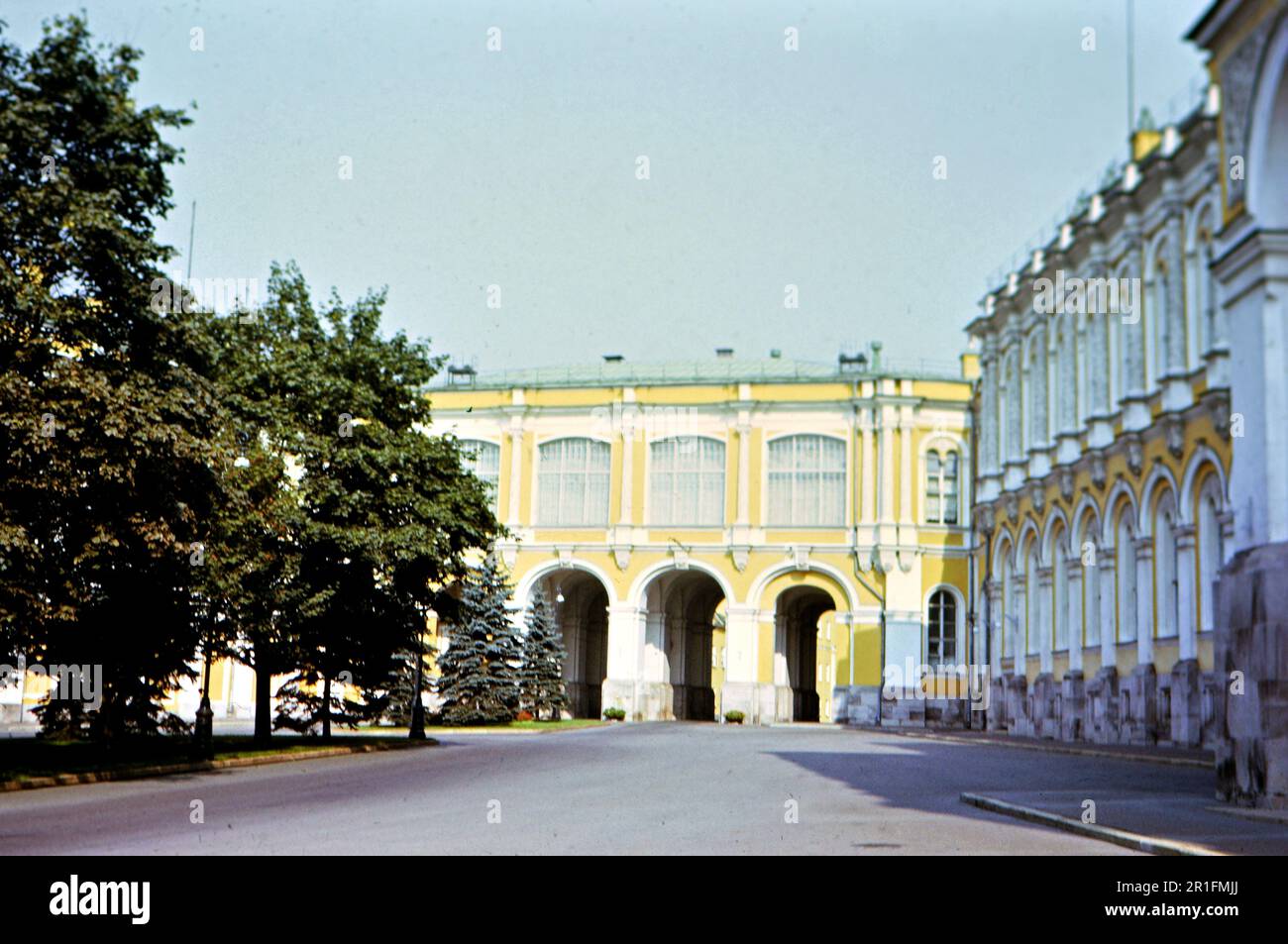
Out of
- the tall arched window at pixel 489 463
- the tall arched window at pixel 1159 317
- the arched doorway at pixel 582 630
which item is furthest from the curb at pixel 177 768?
the arched doorway at pixel 582 630

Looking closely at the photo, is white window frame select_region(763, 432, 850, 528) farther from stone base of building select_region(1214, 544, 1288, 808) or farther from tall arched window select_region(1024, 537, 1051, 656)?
stone base of building select_region(1214, 544, 1288, 808)

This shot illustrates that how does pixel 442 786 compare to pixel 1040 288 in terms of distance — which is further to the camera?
pixel 1040 288

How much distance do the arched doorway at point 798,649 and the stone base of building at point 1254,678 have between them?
4900cm

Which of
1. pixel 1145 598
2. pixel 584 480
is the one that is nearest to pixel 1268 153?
pixel 1145 598

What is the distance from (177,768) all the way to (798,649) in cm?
5243

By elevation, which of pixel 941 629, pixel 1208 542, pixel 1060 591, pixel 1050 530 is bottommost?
pixel 941 629

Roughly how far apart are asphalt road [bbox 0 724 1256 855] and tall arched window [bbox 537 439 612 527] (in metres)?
36.8

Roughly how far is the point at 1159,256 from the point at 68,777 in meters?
29.7

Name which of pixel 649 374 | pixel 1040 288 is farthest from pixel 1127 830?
pixel 649 374

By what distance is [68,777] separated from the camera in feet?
67.1

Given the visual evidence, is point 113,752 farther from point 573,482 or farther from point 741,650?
point 573,482

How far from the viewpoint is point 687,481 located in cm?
6700
